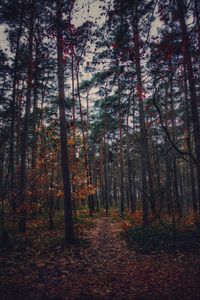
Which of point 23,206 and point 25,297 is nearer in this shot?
point 25,297

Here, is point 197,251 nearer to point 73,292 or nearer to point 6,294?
point 73,292

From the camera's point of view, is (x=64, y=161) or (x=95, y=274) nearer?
(x=95, y=274)

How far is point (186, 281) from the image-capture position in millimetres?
5277

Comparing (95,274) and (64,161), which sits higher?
(64,161)

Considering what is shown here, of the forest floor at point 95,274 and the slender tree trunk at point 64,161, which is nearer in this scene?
the forest floor at point 95,274

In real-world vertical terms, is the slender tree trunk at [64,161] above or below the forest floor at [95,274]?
above

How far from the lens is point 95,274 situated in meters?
5.95

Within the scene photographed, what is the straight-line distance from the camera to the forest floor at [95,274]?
473 centimetres

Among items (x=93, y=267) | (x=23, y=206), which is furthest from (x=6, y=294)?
(x=23, y=206)

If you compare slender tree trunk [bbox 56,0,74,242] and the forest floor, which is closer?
the forest floor

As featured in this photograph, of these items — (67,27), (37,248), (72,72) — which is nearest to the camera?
(37,248)

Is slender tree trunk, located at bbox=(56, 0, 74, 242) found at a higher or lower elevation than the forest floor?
higher

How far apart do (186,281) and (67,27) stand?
9.53 m

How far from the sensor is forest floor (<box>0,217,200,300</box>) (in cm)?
473
